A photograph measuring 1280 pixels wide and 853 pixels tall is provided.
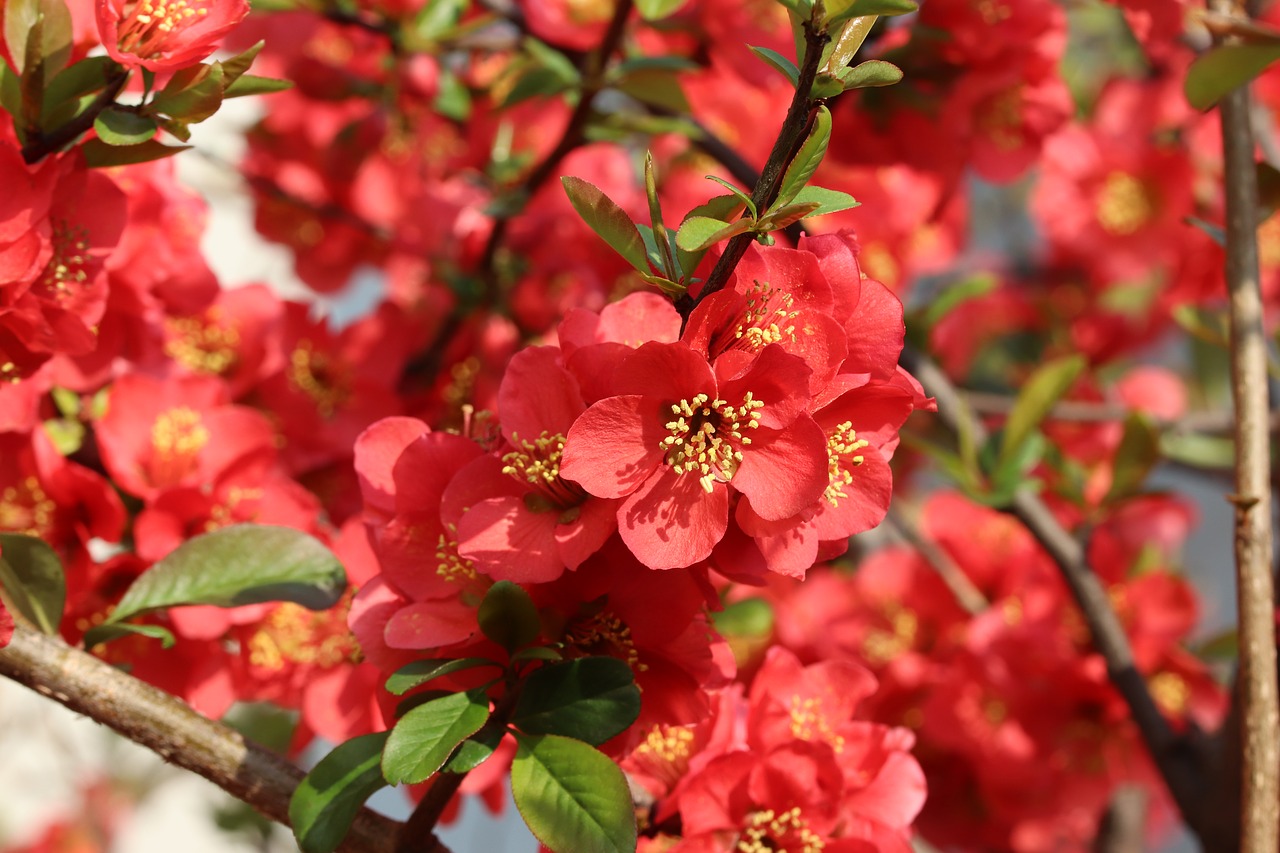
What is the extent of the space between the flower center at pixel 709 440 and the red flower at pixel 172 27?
1.05 feet

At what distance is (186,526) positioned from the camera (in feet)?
2.79

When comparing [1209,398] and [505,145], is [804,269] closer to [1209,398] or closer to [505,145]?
[505,145]

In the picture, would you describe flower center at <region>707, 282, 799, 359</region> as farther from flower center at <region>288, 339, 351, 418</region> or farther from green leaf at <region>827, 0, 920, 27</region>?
flower center at <region>288, 339, 351, 418</region>

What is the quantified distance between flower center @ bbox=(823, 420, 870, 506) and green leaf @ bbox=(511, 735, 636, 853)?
171mm

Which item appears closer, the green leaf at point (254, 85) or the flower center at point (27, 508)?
the green leaf at point (254, 85)

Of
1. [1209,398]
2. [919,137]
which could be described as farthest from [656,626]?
[1209,398]

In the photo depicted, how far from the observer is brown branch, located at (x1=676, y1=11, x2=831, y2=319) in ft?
1.66

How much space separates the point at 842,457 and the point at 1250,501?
324 mm

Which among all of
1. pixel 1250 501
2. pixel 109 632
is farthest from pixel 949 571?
pixel 109 632

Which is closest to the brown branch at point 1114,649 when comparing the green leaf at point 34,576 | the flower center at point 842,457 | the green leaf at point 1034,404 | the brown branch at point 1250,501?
the green leaf at point 1034,404

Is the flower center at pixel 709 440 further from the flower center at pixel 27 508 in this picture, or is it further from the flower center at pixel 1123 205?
Answer: the flower center at pixel 1123 205

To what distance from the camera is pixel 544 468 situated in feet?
1.89

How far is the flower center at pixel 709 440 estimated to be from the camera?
545 millimetres

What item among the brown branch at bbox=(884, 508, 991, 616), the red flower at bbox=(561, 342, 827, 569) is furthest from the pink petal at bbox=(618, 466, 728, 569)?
the brown branch at bbox=(884, 508, 991, 616)
